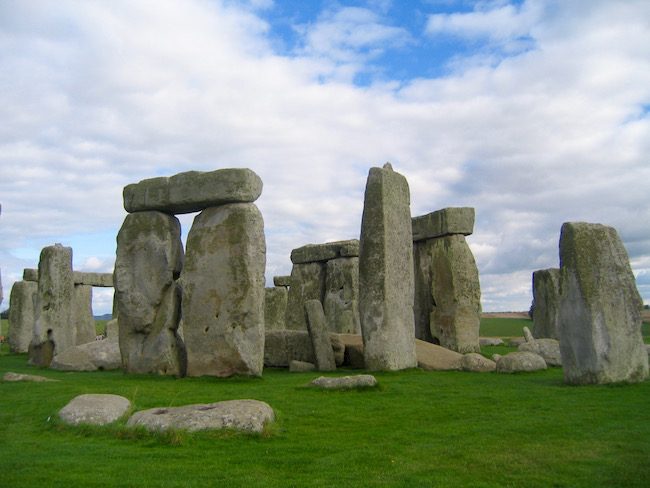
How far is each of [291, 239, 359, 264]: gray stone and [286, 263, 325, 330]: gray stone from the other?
0.79ft

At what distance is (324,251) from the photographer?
74.6 feet

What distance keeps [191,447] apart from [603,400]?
5207mm

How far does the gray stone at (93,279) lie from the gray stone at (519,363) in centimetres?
1600

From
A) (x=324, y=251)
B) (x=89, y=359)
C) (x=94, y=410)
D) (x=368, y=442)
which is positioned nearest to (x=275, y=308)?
(x=324, y=251)

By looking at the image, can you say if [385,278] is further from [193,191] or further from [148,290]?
[148,290]

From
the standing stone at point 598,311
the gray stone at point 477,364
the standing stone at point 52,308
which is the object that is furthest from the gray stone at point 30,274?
the standing stone at point 598,311

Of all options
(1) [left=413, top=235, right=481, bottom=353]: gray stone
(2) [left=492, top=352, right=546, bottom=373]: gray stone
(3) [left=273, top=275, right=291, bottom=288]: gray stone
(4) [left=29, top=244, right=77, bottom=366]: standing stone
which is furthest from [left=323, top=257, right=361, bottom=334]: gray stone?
(2) [left=492, top=352, right=546, bottom=373]: gray stone

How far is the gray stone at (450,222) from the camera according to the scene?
18.3 meters

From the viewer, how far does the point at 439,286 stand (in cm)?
1845

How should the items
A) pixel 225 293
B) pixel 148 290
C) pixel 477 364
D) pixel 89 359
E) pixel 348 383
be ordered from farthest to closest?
pixel 89 359 < pixel 148 290 < pixel 477 364 < pixel 225 293 < pixel 348 383

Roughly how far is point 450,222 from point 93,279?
13.2 metres

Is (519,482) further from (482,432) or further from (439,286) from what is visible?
(439,286)

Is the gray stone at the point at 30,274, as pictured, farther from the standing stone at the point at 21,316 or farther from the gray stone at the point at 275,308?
the gray stone at the point at 275,308

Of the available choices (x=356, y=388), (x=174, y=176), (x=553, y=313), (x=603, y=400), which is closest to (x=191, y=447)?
(x=356, y=388)
